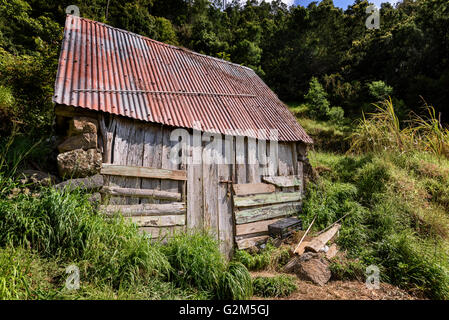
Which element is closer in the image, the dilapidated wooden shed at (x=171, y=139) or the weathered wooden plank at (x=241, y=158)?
the dilapidated wooden shed at (x=171, y=139)

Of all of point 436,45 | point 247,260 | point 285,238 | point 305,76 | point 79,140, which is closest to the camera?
point 79,140

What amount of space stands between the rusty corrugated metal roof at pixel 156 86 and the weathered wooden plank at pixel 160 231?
80.5 inches

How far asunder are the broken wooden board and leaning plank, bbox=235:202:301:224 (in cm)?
115

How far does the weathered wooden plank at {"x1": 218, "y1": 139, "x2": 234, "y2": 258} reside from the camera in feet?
17.8

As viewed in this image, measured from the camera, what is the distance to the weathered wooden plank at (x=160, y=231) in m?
4.27

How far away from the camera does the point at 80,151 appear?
3883 millimetres

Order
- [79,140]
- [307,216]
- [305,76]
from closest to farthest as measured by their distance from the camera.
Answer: [79,140] < [307,216] < [305,76]

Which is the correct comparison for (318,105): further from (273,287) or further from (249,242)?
(273,287)

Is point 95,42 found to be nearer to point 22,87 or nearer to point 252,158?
point 22,87

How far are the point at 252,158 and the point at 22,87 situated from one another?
6890mm

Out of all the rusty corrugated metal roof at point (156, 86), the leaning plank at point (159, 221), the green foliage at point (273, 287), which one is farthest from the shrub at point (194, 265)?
the rusty corrugated metal roof at point (156, 86)

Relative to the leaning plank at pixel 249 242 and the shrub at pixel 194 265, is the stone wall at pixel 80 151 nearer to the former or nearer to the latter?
the shrub at pixel 194 265

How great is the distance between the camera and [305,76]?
22.8 m
